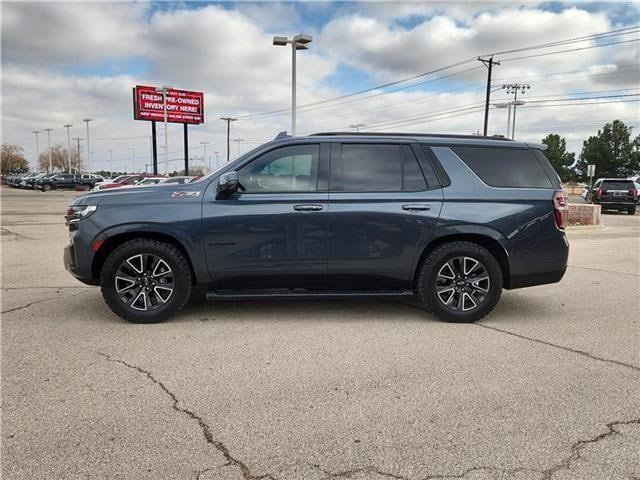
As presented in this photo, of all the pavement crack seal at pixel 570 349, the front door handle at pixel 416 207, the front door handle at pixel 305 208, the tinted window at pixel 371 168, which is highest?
the tinted window at pixel 371 168

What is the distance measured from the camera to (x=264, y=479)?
8.59ft

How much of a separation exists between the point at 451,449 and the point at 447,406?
534 millimetres

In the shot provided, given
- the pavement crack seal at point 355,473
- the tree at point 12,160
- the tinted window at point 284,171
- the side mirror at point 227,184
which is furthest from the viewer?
the tree at point 12,160

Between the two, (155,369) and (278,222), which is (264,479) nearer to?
(155,369)

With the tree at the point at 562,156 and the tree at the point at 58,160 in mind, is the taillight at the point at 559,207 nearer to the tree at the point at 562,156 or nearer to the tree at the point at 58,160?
the tree at the point at 562,156

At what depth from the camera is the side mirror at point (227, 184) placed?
16.2ft

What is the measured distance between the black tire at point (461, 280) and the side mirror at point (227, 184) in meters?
2.07

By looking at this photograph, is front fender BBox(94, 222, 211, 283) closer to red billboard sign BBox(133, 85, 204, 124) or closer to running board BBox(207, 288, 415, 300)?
running board BBox(207, 288, 415, 300)

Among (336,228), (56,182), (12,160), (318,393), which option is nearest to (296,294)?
(336,228)

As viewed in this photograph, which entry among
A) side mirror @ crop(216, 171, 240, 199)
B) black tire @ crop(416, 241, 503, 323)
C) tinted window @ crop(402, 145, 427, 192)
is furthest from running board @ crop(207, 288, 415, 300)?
tinted window @ crop(402, 145, 427, 192)

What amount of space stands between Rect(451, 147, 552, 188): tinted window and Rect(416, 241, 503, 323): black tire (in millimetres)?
760

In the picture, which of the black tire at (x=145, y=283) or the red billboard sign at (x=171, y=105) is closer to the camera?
the black tire at (x=145, y=283)

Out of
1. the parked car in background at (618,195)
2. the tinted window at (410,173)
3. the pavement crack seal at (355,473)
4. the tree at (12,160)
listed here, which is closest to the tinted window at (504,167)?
the tinted window at (410,173)

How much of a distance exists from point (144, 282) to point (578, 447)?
398 cm
